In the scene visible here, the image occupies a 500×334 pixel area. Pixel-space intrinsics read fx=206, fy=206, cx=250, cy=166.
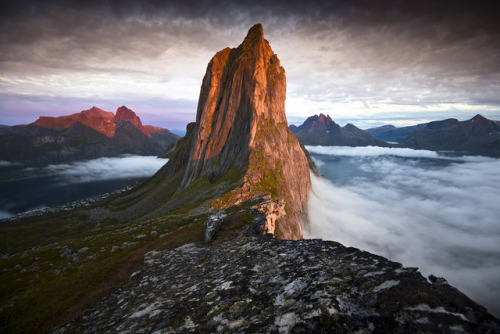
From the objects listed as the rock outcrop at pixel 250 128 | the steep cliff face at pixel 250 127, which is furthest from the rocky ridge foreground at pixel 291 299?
the steep cliff face at pixel 250 127

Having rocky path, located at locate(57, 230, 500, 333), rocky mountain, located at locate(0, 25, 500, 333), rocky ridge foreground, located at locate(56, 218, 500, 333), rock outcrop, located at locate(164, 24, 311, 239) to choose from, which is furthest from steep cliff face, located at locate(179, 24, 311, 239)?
rocky path, located at locate(57, 230, 500, 333)

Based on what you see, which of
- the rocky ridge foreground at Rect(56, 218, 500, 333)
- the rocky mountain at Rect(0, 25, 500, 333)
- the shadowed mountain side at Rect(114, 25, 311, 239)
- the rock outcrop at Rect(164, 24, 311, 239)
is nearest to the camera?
the rocky ridge foreground at Rect(56, 218, 500, 333)

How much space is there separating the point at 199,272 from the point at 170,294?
2.76m

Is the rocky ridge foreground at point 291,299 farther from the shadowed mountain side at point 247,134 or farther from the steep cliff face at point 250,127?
the steep cliff face at point 250,127

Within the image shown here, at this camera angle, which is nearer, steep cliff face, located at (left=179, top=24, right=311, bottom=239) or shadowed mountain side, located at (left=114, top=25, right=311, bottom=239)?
shadowed mountain side, located at (left=114, top=25, right=311, bottom=239)

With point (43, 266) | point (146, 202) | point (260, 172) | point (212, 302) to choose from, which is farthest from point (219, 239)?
point (146, 202)

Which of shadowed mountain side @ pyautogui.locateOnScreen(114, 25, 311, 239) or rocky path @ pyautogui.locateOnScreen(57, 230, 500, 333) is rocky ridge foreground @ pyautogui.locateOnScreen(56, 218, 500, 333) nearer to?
rocky path @ pyautogui.locateOnScreen(57, 230, 500, 333)

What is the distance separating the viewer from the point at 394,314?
5.62 meters

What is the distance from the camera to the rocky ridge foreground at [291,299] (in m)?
5.56

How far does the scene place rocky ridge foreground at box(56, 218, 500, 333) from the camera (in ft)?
18.2

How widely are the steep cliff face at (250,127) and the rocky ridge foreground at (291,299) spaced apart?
53143mm

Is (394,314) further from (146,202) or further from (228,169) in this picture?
(146,202)

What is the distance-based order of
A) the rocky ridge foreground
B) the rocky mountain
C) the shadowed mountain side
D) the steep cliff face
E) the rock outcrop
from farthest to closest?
the steep cliff face < the rock outcrop < the shadowed mountain side < the rocky mountain < the rocky ridge foreground

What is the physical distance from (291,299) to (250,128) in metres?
80.0
